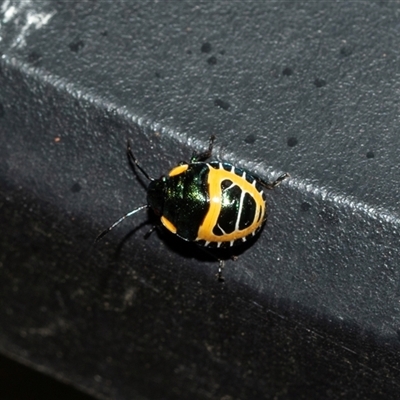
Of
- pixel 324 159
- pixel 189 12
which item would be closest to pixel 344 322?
pixel 324 159

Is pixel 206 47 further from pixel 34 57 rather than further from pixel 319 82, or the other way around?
pixel 34 57

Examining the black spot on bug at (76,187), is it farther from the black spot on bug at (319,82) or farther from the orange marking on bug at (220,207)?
the black spot on bug at (319,82)

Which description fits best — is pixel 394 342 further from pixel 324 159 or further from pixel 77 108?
pixel 77 108

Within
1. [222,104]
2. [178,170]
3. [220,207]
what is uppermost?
[222,104]

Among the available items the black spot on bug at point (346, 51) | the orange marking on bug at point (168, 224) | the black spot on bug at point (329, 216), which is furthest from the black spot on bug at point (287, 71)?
the orange marking on bug at point (168, 224)

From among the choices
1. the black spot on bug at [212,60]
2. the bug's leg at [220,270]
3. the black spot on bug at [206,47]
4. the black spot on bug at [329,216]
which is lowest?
the bug's leg at [220,270]

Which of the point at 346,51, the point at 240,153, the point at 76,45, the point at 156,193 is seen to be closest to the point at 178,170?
the point at 156,193

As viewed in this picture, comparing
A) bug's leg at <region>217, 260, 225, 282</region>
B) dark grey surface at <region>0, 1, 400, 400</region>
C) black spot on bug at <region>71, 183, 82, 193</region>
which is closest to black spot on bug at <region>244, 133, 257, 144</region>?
dark grey surface at <region>0, 1, 400, 400</region>
